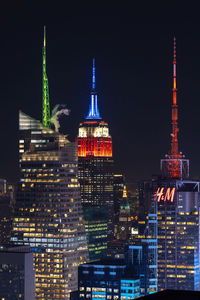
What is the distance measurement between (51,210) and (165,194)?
16698 mm

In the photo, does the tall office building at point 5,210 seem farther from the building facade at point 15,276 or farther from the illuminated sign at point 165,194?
the building facade at point 15,276

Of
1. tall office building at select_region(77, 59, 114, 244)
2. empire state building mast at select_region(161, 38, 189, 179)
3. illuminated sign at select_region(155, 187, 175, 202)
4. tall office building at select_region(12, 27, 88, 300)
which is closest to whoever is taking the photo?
tall office building at select_region(12, 27, 88, 300)

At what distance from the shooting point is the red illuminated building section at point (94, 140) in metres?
174

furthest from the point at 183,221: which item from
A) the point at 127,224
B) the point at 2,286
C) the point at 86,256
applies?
the point at 127,224

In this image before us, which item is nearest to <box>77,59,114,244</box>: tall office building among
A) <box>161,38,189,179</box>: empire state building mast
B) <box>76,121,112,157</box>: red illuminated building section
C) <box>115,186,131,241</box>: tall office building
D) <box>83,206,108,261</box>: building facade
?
<box>76,121,112,157</box>: red illuminated building section

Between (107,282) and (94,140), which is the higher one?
(94,140)

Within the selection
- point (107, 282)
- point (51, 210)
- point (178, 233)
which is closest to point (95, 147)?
point (51, 210)

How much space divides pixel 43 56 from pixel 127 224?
44.8 metres

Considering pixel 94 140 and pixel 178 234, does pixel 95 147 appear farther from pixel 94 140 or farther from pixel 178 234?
pixel 178 234

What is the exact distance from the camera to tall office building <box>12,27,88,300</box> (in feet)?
384

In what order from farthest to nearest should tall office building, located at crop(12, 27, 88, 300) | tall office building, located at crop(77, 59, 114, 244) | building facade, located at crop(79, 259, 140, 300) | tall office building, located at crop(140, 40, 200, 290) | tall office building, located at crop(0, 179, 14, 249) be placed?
tall office building, located at crop(77, 59, 114, 244), tall office building, located at crop(0, 179, 14, 249), tall office building, located at crop(12, 27, 88, 300), tall office building, located at crop(140, 40, 200, 290), building facade, located at crop(79, 259, 140, 300)

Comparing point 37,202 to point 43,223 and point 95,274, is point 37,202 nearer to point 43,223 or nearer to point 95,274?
point 43,223

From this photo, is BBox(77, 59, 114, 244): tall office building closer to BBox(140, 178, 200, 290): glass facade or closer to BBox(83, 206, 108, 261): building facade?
BBox(83, 206, 108, 261): building facade

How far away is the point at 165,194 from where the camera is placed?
122m
